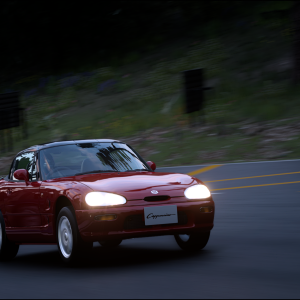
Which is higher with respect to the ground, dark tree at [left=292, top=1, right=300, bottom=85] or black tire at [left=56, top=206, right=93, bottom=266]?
dark tree at [left=292, top=1, right=300, bottom=85]

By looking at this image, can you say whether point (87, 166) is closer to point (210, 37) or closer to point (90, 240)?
point (90, 240)

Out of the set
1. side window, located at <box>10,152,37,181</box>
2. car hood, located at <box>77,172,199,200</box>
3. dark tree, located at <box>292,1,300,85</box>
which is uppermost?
dark tree, located at <box>292,1,300,85</box>

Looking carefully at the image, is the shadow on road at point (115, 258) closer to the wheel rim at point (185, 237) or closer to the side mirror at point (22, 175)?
the wheel rim at point (185, 237)

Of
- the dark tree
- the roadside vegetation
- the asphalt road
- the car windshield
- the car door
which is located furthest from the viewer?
the dark tree

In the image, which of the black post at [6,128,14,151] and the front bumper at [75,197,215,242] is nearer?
the front bumper at [75,197,215,242]

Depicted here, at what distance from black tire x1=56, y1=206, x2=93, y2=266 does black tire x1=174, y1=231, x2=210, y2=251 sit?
1281mm

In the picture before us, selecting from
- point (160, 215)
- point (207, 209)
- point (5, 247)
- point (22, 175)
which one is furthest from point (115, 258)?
point (5, 247)

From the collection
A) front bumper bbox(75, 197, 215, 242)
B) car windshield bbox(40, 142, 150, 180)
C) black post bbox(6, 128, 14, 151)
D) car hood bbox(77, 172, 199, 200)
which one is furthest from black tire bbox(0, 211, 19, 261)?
black post bbox(6, 128, 14, 151)

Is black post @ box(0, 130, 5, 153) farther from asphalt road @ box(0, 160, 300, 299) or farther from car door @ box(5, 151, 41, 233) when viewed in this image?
car door @ box(5, 151, 41, 233)

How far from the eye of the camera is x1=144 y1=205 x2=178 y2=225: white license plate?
21.3 ft

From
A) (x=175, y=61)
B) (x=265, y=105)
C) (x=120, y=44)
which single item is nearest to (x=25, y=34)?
(x=120, y=44)

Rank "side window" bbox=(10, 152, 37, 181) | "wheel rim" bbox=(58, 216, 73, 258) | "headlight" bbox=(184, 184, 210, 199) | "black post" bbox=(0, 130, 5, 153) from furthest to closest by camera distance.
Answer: "black post" bbox=(0, 130, 5, 153)
"side window" bbox=(10, 152, 37, 181)
"headlight" bbox=(184, 184, 210, 199)
"wheel rim" bbox=(58, 216, 73, 258)

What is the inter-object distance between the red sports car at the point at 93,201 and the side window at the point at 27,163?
0.02m

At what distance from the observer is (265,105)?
23.0m
